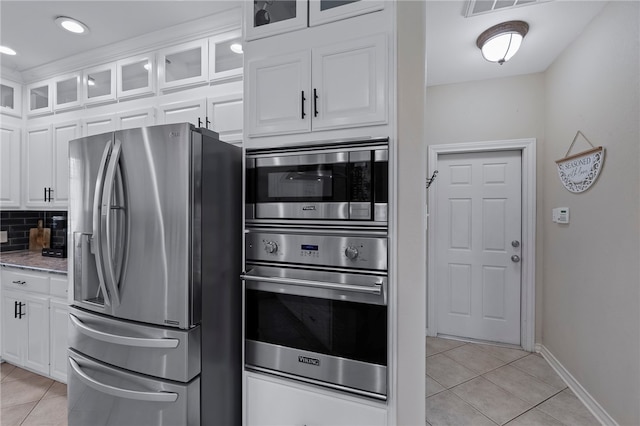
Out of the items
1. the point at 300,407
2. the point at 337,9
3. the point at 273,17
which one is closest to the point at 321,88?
the point at 337,9

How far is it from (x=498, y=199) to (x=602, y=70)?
1340 mm

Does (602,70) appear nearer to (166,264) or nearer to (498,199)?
(498,199)

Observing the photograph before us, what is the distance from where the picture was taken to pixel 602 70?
2059mm

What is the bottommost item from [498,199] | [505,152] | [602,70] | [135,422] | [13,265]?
[135,422]

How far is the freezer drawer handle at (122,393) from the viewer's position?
4.55 feet

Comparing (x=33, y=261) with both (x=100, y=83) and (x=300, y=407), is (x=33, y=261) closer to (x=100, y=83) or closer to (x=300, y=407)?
(x=100, y=83)

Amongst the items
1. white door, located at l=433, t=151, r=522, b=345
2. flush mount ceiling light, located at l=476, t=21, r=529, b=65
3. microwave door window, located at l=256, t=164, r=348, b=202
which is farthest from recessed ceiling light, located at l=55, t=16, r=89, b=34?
white door, located at l=433, t=151, r=522, b=345

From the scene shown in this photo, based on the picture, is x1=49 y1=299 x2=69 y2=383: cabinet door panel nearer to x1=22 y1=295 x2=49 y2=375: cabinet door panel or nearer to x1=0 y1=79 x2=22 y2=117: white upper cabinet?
x1=22 y1=295 x2=49 y2=375: cabinet door panel

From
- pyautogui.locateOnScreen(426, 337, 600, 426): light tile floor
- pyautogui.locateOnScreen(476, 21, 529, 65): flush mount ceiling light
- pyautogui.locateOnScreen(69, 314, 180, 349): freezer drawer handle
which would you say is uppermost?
pyautogui.locateOnScreen(476, 21, 529, 65): flush mount ceiling light

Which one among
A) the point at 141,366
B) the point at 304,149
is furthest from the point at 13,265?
the point at 304,149

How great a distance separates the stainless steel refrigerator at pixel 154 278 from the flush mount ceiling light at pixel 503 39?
2135 millimetres

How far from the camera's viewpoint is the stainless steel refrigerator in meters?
1.39

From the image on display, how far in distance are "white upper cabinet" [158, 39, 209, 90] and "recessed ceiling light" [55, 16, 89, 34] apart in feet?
1.83

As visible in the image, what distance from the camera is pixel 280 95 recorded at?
1498 mm
